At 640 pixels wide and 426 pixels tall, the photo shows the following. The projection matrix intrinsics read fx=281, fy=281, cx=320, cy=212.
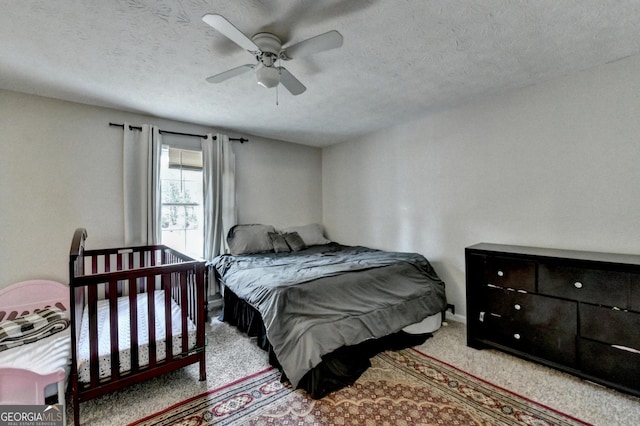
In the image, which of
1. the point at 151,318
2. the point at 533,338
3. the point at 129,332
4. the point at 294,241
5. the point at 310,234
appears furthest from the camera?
the point at 310,234

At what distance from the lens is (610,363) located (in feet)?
6.23

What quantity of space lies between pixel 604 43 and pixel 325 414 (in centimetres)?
307

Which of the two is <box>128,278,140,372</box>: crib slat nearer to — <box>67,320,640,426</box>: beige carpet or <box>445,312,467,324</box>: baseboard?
<box>67,320,640,426</box>: beige carpet

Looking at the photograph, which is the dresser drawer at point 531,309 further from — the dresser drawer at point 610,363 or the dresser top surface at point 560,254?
the dresser top surface at point 560,254

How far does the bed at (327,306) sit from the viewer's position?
196 centimetres

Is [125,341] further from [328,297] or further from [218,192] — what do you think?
[218,192]

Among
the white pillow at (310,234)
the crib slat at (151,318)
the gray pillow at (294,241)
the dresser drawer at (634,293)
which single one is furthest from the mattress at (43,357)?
the dresser drawer at (634,293)

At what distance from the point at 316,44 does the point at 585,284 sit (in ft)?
8.02

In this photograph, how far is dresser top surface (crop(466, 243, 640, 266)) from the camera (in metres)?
1.93

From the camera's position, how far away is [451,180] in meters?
3.17

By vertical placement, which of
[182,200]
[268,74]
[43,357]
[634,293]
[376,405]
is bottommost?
[376,405]

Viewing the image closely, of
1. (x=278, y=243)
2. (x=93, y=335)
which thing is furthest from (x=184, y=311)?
(x=278, y=243)

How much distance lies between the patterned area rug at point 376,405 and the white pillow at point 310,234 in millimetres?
2293

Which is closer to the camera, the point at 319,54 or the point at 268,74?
the point at 268,74
